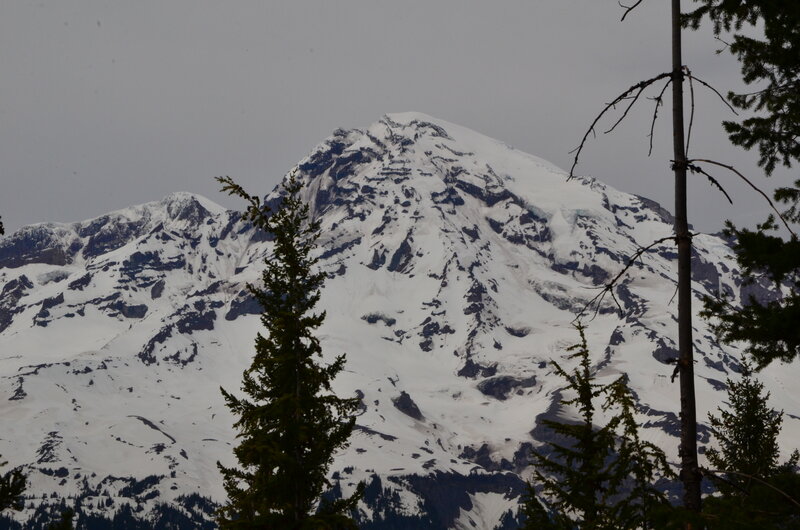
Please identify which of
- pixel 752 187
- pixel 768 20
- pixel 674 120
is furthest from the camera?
pixel 768 20

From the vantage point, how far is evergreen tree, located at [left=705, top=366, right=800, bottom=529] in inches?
460

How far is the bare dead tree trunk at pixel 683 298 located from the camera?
1134 cm

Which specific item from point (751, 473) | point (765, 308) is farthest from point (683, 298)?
point (751, 473)

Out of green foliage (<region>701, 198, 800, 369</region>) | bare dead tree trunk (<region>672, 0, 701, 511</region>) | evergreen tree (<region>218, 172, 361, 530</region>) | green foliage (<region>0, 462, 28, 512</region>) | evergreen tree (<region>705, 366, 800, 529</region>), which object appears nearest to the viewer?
bare dead tree trunk (<region>672, 0, 701, 511</region>)

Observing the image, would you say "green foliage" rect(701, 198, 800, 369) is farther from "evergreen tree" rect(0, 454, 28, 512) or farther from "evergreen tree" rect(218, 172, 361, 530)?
"evergreen tree" rect(0, 454, 28, 512)

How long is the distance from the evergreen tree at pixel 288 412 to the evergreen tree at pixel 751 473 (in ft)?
31.1

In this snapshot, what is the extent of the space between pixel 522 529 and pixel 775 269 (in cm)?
1096

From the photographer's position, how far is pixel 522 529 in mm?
23281

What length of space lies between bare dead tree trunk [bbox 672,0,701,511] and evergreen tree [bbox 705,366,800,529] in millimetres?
393

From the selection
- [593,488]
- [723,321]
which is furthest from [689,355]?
[593,488]

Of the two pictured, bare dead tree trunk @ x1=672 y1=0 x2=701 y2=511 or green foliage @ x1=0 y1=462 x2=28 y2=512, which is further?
green foliage @ x1=0 y1=462 x2=28 y2=512

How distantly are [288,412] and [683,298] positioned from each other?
1266 cm

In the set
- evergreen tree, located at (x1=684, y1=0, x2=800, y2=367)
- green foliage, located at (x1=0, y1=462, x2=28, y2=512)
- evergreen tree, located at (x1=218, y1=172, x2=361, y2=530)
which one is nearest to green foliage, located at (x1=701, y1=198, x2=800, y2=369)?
evergreen tree, located at (x1=684, y1=0, x2=800, y2=367)

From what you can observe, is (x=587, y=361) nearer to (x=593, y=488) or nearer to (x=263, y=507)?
(x=593, y=488)
